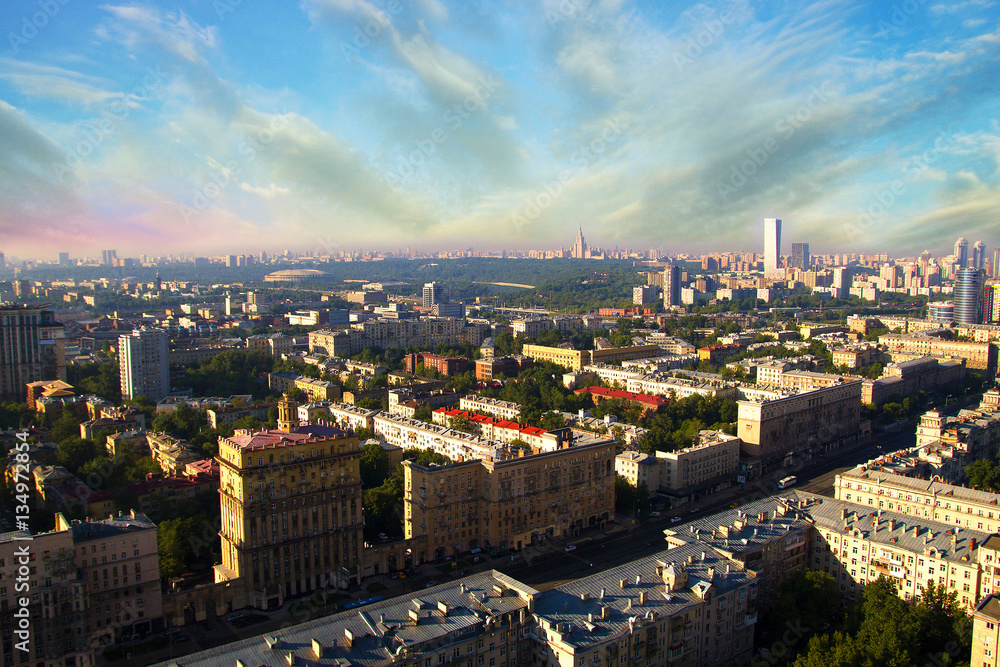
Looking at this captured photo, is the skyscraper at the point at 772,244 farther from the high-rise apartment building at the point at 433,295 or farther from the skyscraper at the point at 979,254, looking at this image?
the high-rise apartment building at the point at 433,295

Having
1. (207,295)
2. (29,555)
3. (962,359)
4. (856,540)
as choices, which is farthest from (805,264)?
(29,555)

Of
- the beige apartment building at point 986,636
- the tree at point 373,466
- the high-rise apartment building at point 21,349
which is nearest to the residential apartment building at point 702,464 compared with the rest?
the tree at point 373,466

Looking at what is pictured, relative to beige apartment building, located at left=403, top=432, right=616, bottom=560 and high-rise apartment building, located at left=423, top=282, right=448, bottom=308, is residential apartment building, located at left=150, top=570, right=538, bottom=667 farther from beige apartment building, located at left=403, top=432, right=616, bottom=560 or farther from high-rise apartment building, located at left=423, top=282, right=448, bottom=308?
high-rise apartment building, located at left=423, top=282, right=448, bottom=308

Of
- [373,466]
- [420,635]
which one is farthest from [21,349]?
[420,635]

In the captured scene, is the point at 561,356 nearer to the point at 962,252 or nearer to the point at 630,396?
the point at 630,396

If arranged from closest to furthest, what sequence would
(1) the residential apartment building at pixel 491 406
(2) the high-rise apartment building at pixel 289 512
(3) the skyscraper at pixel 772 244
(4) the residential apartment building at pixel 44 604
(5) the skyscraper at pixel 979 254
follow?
(4) the residential apartment building at pixel 44 604 < (2) the high-rise apartment building at pixel 289 512 < (1) the residential apartment building at pixel 491 406 < (5) the skyscraper at pixel 979 254 < (3) the skyscraper at pixel 772 244

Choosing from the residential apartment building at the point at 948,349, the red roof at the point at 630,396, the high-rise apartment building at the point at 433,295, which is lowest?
the red roof at the point at 630,396
